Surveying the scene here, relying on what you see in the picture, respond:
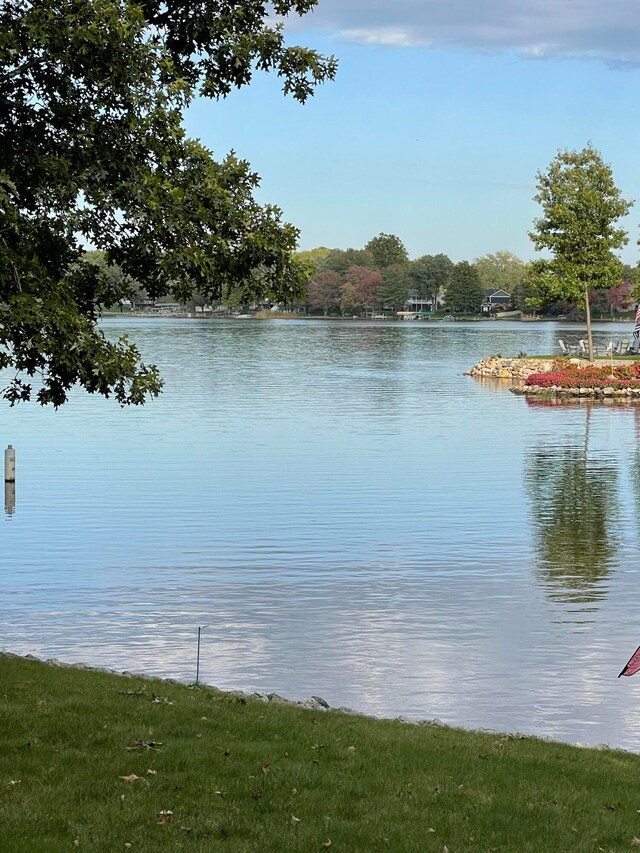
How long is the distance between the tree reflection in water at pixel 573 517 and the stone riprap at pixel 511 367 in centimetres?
3291

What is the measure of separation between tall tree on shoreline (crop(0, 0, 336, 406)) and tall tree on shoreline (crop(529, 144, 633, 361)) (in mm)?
66919

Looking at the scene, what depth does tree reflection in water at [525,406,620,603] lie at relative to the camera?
2175 centimetres

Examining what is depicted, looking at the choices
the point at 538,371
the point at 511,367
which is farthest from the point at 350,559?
the point at 511,367

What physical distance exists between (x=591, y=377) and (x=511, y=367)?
14071 mm

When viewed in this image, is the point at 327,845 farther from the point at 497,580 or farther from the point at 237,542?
the point at 237,542

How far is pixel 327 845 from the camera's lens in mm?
7984

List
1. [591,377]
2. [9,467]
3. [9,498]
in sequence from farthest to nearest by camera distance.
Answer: [591,377] < [9,467] < [9,498]

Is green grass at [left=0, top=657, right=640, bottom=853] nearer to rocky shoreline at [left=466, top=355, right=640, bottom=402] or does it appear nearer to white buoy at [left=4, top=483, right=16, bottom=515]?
white buoy at [left=4, top=483, right=16, bottom=515]

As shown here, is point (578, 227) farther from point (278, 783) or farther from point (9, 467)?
point (278, 783)

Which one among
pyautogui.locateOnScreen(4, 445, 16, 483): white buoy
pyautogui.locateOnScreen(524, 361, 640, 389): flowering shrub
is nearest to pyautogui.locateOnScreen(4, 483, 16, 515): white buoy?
pyautogui.locateOnScreen(4, 445, 16, 483): white buoy

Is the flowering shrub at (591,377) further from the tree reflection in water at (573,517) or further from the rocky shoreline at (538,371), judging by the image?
the tree reflection in water at (573,517)

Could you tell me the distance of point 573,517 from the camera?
28.4 m

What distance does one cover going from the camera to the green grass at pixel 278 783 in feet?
26.7

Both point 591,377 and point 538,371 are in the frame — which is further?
point 538,371
